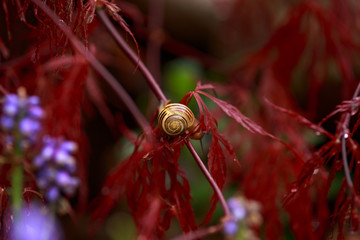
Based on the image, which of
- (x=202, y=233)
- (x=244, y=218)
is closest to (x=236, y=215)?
(x=244, y=218)

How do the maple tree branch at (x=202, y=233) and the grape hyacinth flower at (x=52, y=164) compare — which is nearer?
the maple tree branch at (x=202, y=233)

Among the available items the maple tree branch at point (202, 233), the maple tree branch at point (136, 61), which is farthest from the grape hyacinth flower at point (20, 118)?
the maple tree branch at point (202, 233)

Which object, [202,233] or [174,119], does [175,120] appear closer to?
[174,119]

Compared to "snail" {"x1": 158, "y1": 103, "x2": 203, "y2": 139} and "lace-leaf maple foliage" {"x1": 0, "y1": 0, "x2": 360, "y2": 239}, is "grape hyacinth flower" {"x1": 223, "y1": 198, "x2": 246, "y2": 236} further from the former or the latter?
"snail" {"x1": 158, "y1": 103, "x2": 203, "y2": 139}

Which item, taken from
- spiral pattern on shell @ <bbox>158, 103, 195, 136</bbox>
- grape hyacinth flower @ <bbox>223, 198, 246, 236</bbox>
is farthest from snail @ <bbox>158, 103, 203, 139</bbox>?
grape hyacinth flower @ <bbox>223, 198, 246, 236</bbox>

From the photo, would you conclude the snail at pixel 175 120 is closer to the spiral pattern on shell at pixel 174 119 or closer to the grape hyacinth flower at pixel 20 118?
the spiral pattern on shell at pixel 174 119

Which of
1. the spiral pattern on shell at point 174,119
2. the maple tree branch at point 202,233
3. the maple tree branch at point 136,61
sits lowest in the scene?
the maple tree branch at point 202,233
